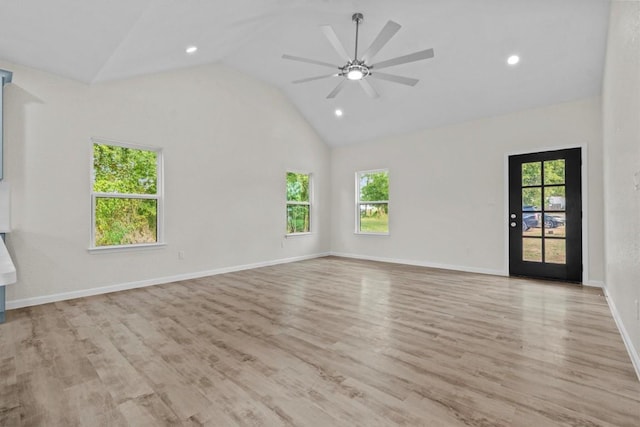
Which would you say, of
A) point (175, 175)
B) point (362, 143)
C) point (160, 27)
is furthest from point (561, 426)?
point (362, 143)

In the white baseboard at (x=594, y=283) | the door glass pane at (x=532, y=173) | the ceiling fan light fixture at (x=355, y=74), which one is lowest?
the white baseboard at (x=594, y=283)

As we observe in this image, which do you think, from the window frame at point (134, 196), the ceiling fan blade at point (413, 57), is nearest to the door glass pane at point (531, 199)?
the ceiling fan blade at point (413, 57)

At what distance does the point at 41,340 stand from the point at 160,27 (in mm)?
3142

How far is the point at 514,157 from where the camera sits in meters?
5.29

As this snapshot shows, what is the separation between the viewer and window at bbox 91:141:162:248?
4.31 m

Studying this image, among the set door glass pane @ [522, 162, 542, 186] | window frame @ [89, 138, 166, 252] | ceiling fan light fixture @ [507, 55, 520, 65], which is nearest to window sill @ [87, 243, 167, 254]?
window frame @ [89, 138, 166, 252]

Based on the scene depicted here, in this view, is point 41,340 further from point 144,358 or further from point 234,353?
point 234,353

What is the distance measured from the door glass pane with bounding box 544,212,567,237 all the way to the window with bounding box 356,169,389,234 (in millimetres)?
2806

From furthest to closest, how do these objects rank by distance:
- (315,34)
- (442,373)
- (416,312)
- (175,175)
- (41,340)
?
(175,175), (315,34), (416,312), (41,340), (442,373)

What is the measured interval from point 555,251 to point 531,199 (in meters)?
0.86

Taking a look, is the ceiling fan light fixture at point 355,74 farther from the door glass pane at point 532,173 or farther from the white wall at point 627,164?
the door glass pane at point 532,173

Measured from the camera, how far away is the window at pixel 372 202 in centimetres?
699

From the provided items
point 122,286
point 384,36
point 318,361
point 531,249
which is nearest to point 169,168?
point 122,286

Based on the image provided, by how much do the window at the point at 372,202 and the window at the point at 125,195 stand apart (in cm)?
419
